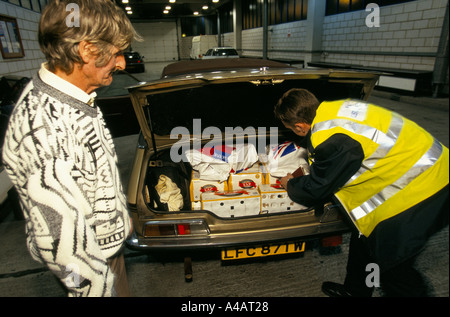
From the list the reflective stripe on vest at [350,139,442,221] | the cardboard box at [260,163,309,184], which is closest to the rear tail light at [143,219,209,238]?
the cardboard box at [260,163,309,184]

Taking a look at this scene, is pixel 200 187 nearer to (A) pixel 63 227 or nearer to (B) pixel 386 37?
(A) pixel 63 227

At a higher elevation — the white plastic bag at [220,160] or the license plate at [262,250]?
the white plastic bag at [220,160]

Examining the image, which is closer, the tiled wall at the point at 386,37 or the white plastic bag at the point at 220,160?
the white plastic bag at the point at 220,160

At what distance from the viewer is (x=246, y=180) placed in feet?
7.47

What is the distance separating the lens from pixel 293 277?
84.0 inches

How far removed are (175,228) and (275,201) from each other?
795mm

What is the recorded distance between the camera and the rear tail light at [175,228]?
5.96 ft

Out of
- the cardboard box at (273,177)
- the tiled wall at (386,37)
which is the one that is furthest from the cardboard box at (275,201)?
the tiled wall at (386,37)

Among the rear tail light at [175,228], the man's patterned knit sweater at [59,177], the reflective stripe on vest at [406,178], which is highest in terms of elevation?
the man's patterned knit sweater at [59,177]

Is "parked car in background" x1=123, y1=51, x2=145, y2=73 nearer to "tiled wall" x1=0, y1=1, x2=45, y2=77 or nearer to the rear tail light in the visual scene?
"tiled wall" x1=0, y1=1, x2=45, y2=77

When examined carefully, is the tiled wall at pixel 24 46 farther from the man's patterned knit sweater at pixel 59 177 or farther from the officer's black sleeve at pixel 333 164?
the officer's black sleeve at pixel 333 164

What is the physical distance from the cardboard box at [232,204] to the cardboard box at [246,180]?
18cm

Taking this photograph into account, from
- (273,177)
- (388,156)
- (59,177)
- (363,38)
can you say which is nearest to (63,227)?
(59,177)
